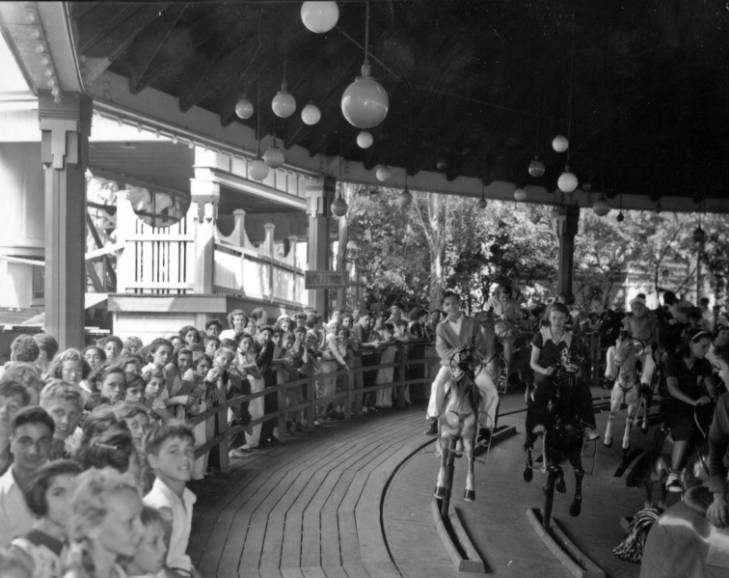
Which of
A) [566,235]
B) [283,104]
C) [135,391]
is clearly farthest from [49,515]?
[566,235]

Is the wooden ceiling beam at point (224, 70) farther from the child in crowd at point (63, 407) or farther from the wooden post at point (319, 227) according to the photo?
the child in crowd at point (63, 407)

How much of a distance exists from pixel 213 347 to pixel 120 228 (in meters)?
8.27

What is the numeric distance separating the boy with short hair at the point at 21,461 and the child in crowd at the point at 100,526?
2.39ft

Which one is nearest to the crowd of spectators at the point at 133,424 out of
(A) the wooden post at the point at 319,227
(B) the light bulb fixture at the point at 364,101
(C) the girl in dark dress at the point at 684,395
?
(A) the wooden post at the point at 319,227

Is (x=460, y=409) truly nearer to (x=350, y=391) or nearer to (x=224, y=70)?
(x=350, y=391)

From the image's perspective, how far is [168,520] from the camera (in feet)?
10.2

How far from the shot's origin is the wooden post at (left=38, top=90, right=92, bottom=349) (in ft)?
28.8

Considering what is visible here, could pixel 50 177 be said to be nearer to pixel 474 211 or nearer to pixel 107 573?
pixel 107 573

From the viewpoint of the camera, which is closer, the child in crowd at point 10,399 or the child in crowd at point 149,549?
the child in crowd at point 149,549

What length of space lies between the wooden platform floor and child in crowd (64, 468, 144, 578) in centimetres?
396

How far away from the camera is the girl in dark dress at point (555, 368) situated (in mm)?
9023

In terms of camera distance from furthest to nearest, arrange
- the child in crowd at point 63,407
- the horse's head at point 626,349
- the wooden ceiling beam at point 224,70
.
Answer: the horse's head at point 626,349 → the wooden ceiling beam at point 224,70 → the child in crowd at point 63,407

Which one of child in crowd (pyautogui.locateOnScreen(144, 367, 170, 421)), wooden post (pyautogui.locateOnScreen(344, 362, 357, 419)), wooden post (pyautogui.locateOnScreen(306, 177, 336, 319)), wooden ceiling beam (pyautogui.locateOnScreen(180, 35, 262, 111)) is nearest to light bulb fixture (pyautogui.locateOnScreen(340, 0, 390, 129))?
child in crowd (pyautogui.locateOnScreen(144, 367, 170, 421))

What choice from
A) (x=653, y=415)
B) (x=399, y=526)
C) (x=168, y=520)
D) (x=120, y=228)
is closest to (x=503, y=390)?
(x=653, y=415)
